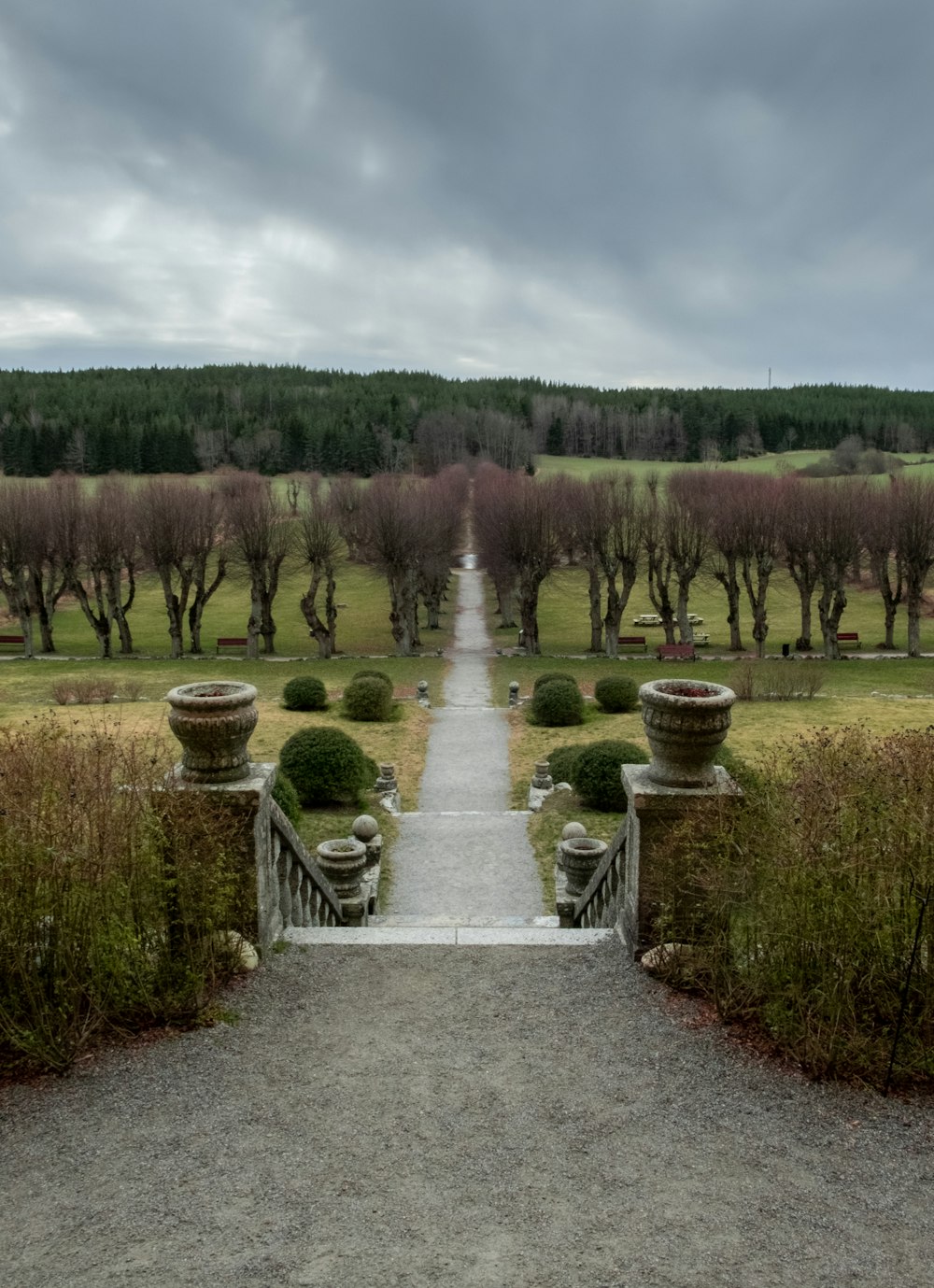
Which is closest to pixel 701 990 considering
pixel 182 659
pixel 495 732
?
pixel 495 732

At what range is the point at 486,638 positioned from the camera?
47219 millimetres

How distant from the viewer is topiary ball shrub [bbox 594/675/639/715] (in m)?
27.3

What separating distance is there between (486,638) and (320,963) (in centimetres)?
4119

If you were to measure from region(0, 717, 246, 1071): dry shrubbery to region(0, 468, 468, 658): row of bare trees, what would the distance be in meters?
34.4

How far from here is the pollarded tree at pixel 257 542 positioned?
133ft

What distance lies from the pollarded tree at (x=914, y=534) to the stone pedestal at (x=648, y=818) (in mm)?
37153

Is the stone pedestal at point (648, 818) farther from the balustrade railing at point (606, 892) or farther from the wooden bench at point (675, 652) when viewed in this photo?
the wooden bench at point (675, 652)

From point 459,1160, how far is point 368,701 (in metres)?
22.2

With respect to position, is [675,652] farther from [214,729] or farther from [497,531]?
[214,729]

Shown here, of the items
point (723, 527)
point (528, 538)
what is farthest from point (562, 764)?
point (723, 527)

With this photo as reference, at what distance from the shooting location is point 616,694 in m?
27.3

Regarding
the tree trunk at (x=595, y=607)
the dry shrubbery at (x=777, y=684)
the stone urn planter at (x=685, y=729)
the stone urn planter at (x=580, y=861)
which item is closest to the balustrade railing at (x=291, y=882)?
the stone urn planter at (x=685, y=729)

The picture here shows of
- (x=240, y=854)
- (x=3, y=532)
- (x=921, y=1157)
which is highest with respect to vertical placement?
(x=3, y=532)

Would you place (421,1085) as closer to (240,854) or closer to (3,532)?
(240,854)
